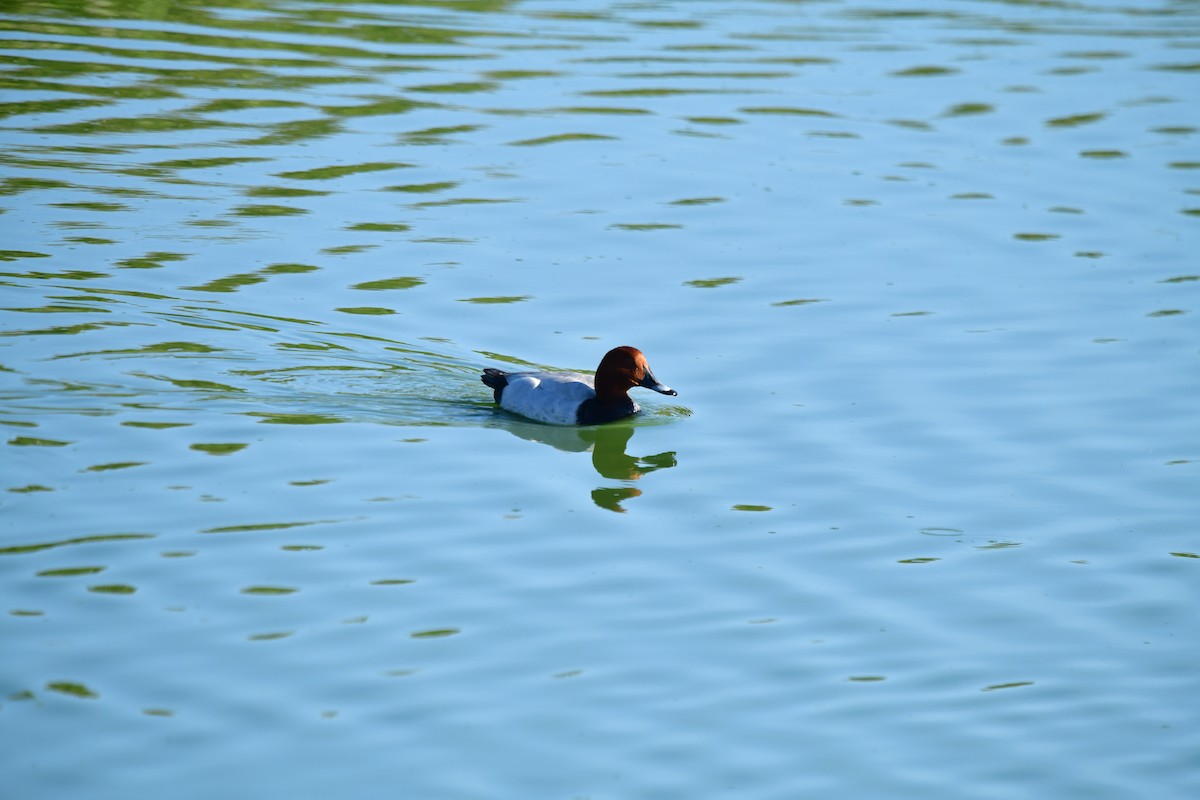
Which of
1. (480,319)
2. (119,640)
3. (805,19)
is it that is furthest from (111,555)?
(805,19)

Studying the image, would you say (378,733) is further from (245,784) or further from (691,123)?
(691,123)

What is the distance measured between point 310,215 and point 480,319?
308 cm

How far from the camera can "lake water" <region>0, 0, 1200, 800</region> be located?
732 centimetres

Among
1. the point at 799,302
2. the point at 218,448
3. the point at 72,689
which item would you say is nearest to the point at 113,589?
the point at 72,689

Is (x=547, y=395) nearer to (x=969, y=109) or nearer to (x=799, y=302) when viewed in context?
(x=799, y=302)

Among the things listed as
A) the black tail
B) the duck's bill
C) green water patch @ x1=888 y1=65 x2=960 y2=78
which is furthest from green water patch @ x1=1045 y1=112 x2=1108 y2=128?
the black tail

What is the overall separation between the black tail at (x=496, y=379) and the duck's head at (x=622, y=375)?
670 mm

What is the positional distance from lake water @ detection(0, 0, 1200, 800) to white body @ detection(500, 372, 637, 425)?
239mm

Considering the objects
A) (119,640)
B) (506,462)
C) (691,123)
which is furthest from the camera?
(691,123)

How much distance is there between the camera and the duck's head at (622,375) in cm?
1162

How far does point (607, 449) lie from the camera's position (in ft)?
38.4

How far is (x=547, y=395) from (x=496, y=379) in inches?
16.5

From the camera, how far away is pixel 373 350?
12.6 meters

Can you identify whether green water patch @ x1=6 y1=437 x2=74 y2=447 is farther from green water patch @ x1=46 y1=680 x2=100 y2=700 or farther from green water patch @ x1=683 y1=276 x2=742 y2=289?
green water patch @ x1=683 y1=276 x2=742 y2=289
